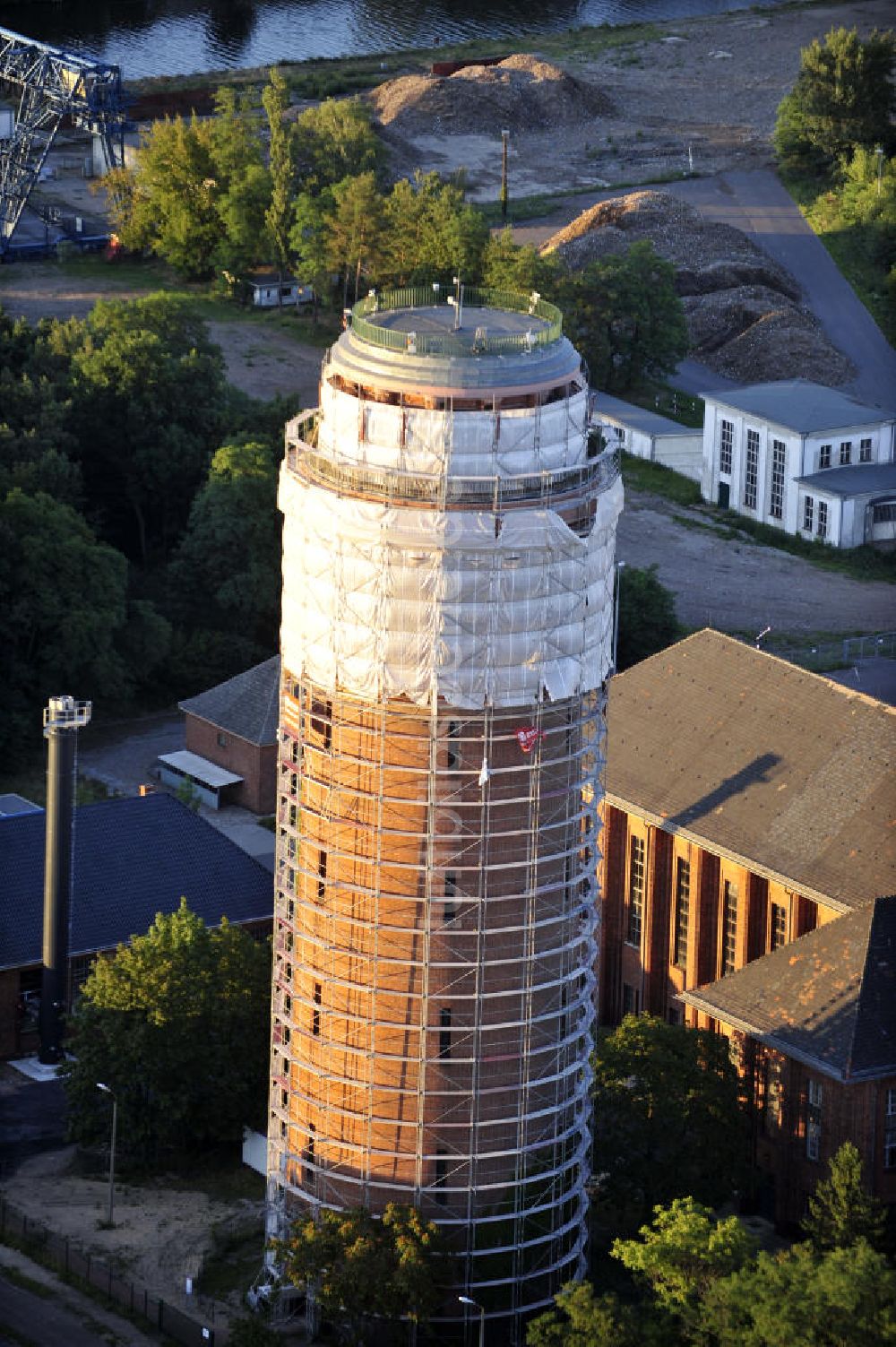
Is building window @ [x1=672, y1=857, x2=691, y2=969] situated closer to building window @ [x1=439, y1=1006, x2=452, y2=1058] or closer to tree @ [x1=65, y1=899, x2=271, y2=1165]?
tree @ [x1=65, y1=899, x2=271, y2=1165]

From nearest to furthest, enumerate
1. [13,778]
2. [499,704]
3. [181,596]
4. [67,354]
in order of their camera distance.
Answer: [499,704] < [13,778] < [181,596] < [67,354]

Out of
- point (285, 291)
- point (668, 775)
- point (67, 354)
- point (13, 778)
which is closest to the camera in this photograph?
point (668, 775)

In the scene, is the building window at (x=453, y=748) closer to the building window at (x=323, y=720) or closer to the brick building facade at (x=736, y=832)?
the building window at (x=323, y=720)

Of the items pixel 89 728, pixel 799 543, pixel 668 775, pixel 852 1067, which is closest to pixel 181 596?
pixel 89 728

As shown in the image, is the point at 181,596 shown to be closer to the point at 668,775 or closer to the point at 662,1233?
the point at 668,775

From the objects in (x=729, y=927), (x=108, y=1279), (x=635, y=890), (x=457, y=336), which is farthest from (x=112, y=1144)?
(x=457, y=336)

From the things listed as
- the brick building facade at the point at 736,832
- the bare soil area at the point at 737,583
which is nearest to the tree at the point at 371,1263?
the brick building facade at the point at 736,832
